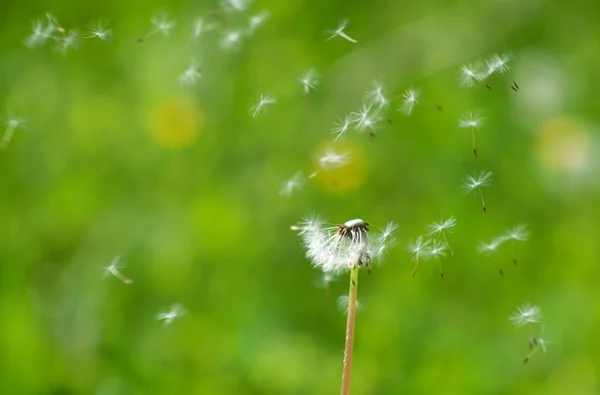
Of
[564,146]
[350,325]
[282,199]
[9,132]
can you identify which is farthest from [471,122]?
[9,132]

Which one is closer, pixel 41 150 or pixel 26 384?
pixel 26 384

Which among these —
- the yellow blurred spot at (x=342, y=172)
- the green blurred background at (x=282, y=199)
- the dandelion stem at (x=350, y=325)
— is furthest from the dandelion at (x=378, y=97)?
the yellow blurred spot at (x=342, y=172)

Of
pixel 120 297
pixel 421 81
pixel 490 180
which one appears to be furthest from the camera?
pixel 421 81

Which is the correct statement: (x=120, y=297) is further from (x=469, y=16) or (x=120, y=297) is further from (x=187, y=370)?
(x=469, y=16)

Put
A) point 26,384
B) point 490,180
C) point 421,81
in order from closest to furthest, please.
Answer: point 26,384
point 490,180
point 421,81

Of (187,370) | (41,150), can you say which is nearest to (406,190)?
(187,370)

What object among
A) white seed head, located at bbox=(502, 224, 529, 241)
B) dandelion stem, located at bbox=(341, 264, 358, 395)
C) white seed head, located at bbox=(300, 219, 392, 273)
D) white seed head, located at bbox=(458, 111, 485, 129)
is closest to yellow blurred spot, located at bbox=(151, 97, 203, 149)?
white seed head, located at bbox=(458, 111, 485, 129)

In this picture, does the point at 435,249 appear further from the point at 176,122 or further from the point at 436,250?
the point at 176,122
